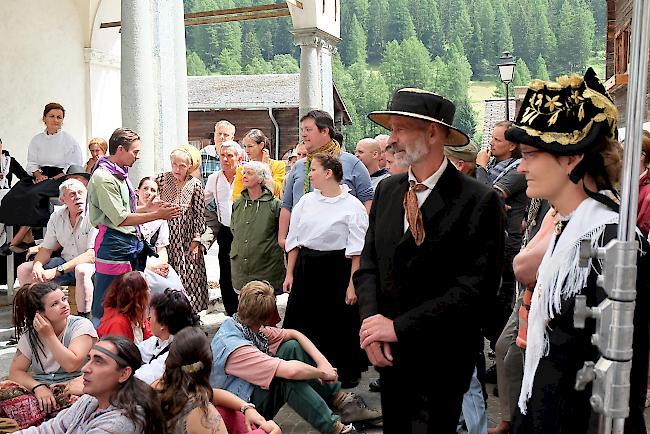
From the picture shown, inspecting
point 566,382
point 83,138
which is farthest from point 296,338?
point 83,138

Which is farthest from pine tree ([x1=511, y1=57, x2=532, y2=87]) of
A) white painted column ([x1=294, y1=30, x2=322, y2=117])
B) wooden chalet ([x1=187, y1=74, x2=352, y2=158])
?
white painted column ([x1=294, y1=30, x2=322, y2=117])

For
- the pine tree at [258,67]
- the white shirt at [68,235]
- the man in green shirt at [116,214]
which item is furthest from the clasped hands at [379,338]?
the pine tree at [258,67]

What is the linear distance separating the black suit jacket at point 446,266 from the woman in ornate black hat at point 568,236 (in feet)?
1.87

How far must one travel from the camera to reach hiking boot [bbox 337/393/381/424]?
514cm

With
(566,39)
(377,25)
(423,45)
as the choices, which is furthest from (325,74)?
(377,25)

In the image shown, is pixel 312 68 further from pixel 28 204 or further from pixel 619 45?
pixel 28 204

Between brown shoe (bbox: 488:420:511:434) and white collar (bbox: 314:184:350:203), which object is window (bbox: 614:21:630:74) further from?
brown shoe (bbox: 488:420:511:434)

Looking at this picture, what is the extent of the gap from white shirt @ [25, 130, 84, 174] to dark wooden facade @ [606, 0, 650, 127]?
277 inches

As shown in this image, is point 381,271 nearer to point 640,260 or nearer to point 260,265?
point 640,260

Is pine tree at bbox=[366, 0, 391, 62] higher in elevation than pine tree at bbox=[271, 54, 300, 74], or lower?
higher

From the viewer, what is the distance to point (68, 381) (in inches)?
186

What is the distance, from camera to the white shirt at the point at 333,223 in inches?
225

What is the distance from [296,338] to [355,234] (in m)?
1.05

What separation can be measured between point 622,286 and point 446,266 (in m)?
1.29
